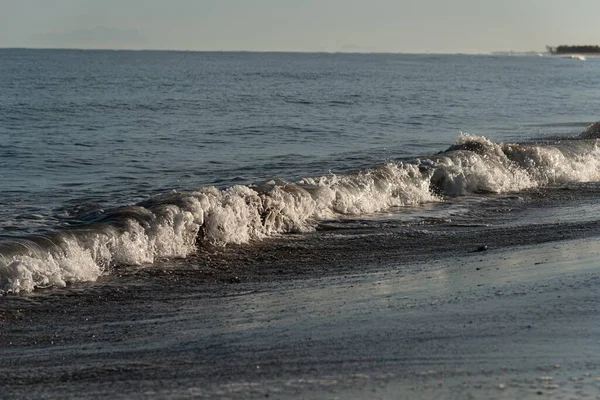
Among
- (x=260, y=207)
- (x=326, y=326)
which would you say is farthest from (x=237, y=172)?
(x=326, y=326)

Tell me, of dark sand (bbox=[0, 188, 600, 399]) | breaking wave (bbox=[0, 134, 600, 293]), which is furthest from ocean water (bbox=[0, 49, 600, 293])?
dark sand (bbox=[0, 188, 600, 399])

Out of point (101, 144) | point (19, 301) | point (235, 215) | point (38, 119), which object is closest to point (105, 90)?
point (38, 119)

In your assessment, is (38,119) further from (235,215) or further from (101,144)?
(235,215)

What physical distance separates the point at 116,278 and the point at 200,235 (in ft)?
7.16

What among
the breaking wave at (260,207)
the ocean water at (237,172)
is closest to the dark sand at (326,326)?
the breaking wave at (260,207)

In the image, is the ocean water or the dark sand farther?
the ocean water

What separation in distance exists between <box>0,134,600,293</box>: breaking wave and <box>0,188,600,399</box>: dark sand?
1.33 feet

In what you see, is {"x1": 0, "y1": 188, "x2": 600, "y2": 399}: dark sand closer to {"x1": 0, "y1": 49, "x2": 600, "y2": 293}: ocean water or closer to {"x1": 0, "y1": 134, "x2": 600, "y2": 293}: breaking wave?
{"x1": 0, "y1": 134, "x2": 600, "y2": 293}: breaking wave

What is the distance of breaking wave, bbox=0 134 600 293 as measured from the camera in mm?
9938

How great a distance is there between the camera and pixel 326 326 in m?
6.90

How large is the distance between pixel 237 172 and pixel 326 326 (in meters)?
11.9

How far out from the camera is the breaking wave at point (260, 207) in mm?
9938

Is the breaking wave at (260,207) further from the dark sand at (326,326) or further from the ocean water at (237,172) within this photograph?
the dark sand at (326,326)

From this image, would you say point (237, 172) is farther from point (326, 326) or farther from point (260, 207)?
point (326, 326)
